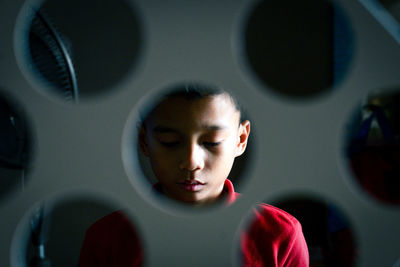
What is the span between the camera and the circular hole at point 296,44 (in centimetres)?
95

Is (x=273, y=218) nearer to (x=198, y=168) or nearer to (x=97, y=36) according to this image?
(x=198, y=168)

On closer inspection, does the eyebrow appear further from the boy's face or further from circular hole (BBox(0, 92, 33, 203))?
circular hole (BBox(0, 92, 33, 203))

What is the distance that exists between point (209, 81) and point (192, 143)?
10 centimetres

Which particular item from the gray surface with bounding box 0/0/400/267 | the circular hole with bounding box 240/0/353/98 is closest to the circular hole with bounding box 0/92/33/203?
the gray surface with bounding box 0/0/400/267

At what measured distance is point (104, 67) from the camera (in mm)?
875

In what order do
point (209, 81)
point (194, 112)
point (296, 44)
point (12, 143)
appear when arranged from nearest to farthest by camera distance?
point (209, 81) → point (194, 112) → point (12, 143) → point (296, 44)

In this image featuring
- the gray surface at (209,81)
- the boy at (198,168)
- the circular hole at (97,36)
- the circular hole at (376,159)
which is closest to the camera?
the gray surface at (209,81)

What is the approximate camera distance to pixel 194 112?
36 centimetres

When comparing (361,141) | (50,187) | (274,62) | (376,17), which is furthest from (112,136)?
(274,62)

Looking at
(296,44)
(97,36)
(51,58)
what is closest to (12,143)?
(51,58)

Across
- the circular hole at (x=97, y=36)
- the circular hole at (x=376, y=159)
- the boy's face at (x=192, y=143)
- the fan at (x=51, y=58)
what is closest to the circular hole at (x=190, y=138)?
the boy's face at (x=192, y=143)

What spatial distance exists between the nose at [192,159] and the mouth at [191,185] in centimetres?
3

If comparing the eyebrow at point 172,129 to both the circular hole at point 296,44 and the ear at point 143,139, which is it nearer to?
the ear at point 143,139

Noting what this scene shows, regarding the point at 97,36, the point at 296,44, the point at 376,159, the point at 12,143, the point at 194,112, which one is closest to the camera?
the point at 194,112
